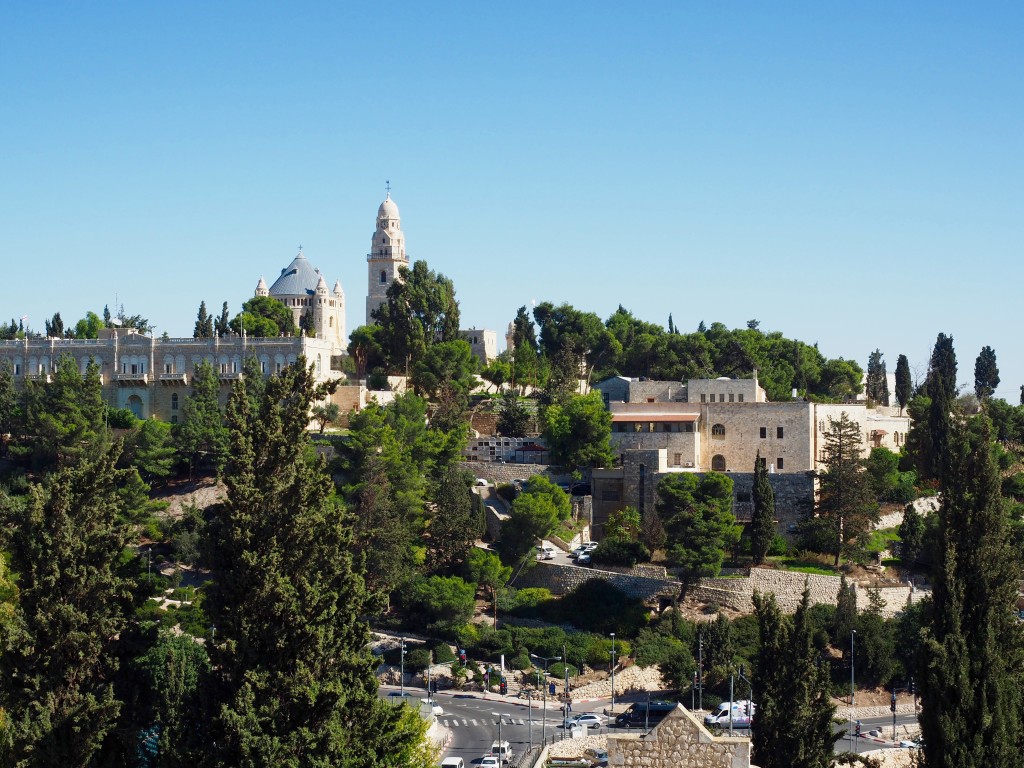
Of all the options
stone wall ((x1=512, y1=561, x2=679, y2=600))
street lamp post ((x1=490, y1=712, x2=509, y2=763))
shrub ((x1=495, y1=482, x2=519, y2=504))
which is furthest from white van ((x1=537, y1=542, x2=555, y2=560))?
street lamp post ((x1=490, y1=712, x2=509, y2=763))

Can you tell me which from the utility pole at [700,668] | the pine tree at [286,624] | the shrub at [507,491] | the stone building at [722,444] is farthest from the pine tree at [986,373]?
the pine tree at [286,624]

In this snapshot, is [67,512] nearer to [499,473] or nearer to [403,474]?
[403,474]

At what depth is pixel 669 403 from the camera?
65625mm

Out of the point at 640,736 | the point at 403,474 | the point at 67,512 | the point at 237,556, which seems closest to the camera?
the point at 640,736

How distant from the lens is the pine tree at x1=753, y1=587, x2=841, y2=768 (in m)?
30.4

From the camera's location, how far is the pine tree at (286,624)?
21.3 meters

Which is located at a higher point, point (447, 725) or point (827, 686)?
point (827, 686)

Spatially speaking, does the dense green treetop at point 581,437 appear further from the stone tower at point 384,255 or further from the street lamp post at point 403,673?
the stone tower at point 384,255

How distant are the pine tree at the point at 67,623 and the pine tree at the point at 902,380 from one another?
60897 mm

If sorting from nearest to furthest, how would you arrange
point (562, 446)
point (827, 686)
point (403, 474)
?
point (827, 686), point (403, 474), point (562, 446)

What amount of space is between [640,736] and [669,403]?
48836 millimetres

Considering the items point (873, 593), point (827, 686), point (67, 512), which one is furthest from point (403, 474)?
point (67, 512)

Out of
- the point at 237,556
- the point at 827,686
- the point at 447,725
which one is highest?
the point at 237,556

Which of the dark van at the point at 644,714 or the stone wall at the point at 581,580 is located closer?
the dark van at the point at 644,714
